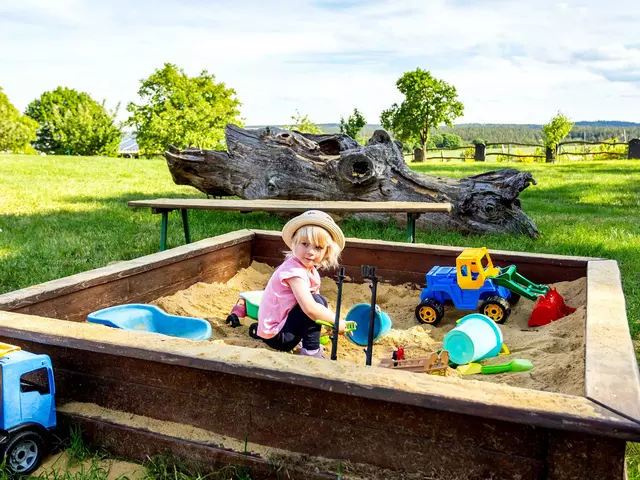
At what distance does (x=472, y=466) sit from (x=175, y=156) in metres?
6.19

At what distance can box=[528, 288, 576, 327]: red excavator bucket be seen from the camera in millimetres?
3115

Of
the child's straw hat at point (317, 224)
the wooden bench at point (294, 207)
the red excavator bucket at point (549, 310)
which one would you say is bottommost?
the red excavator bucket at point (549, 310)

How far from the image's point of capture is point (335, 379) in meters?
1.71

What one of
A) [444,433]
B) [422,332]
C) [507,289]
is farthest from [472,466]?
[507,289]

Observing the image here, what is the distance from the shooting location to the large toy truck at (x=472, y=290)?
328cm

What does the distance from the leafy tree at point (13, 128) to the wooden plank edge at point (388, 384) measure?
46.6m

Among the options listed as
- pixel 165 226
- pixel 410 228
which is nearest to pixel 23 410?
pixel 165 226

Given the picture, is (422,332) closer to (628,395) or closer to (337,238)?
(337,238)

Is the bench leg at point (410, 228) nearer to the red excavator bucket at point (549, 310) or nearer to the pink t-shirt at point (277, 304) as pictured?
the red excavator bucket at point (549, 310)

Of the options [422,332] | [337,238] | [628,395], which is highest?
[337,238]

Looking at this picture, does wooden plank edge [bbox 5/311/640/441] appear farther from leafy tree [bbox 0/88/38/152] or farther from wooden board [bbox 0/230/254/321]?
leafy tree [bbox 0/88/38/152]

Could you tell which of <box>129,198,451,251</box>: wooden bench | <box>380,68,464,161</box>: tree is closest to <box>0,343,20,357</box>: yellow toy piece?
<box>129,198,451,251</box>: wooden bench

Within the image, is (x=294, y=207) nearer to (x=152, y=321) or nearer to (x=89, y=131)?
(x=152, y=321)

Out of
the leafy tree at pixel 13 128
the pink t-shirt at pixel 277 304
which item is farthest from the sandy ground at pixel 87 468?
the leafy tree at pixel 13 128
